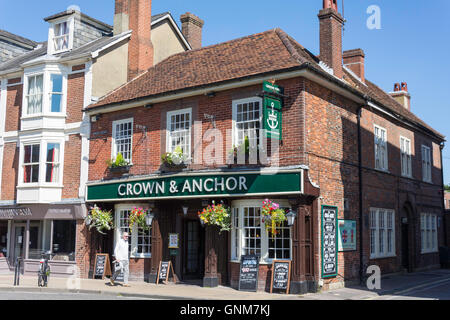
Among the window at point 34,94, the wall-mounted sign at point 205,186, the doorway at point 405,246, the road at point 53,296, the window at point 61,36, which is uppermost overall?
the window at point 61,36

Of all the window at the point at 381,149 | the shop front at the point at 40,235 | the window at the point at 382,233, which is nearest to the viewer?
the window at the point at 382,233

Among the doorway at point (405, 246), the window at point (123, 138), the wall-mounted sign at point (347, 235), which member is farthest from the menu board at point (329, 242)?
the window at point (123, 138)

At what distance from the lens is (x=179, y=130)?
1814cm

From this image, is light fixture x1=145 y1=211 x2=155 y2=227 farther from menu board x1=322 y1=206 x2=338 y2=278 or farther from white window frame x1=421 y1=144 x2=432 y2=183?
white window frame x1=421 y1=144 x2=432 y2=183

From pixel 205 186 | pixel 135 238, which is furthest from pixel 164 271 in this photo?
pixel 205 186

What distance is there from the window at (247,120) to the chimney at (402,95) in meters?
14.7

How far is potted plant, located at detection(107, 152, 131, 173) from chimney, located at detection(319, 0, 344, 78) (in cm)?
838

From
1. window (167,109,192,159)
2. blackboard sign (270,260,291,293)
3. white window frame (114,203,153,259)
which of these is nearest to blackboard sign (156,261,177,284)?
white window frame (114,203,153,259)

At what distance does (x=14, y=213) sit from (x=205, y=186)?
1050 centimetres

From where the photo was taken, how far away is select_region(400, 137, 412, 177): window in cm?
2270

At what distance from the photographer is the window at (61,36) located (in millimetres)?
23016

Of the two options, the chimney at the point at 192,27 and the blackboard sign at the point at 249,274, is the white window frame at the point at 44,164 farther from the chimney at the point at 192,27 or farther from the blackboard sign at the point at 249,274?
the blackboard sign at the point at 249,274

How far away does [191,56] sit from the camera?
21.2 meters
